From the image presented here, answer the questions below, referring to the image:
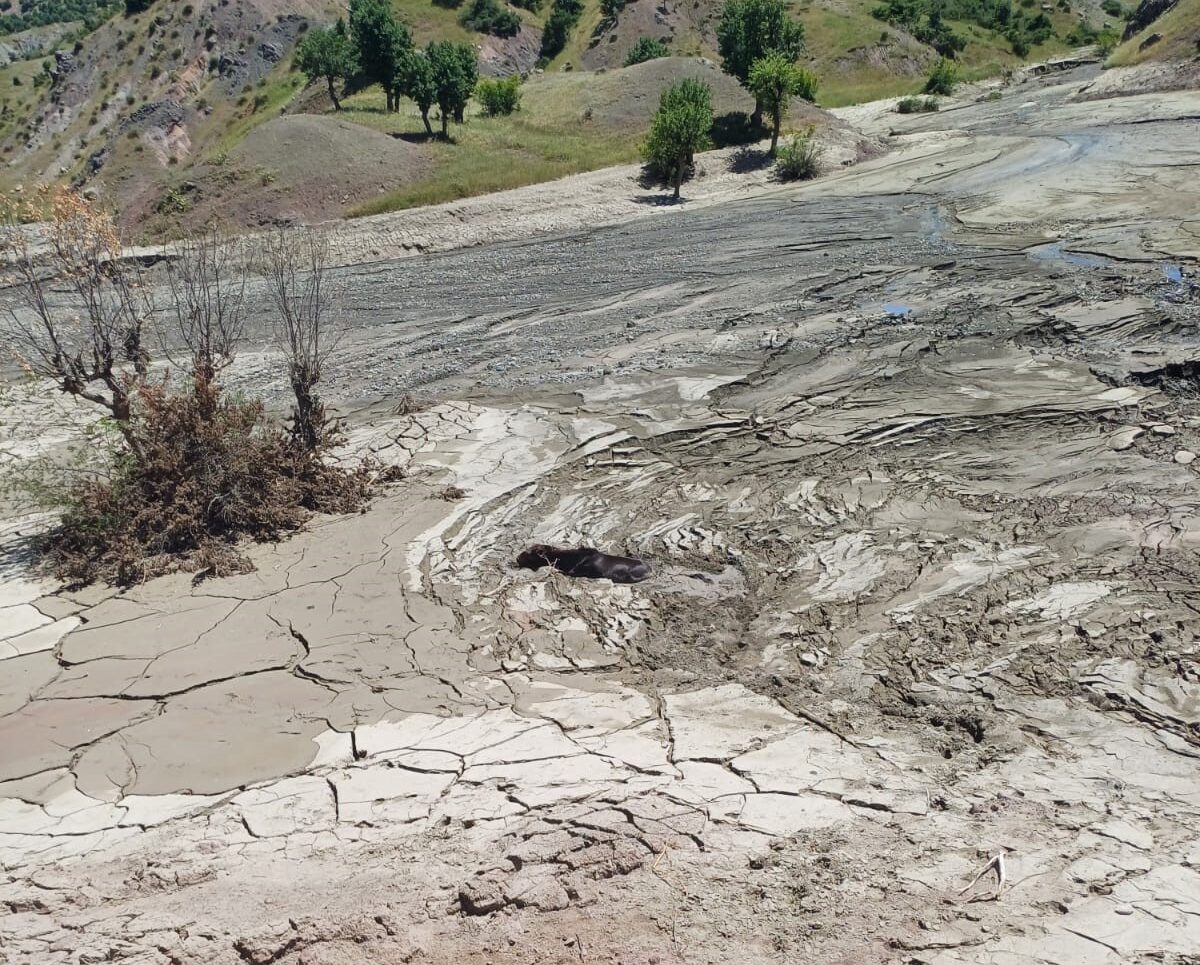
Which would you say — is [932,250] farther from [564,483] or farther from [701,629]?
[701,629]

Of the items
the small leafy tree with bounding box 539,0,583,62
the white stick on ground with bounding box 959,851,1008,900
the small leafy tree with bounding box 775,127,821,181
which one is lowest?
the white stick on ground with bounding box 959,851,1008,900

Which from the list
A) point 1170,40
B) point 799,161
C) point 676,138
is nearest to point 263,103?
point 676,138

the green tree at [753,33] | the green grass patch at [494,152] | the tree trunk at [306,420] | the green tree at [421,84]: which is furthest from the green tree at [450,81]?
the tree trunk at [306,420]

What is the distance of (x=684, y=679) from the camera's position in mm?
6641

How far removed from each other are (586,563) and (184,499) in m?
4.00

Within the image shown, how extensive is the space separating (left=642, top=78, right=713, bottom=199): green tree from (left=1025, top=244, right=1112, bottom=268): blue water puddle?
11.7m

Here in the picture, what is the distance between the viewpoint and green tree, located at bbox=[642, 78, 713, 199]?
25.5m

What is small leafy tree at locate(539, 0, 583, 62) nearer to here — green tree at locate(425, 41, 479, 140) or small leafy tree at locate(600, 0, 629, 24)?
small leafy tree at locate(600, 0, 629, 24)

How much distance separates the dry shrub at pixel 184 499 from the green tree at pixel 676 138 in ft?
63.1

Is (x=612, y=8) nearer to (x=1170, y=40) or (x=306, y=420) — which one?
(x=1170, y=40)

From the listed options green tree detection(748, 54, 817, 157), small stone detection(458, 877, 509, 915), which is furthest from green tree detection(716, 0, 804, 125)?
small stone detection(458, 877, 509, 915)

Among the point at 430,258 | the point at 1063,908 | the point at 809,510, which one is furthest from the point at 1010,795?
the point at 430,258

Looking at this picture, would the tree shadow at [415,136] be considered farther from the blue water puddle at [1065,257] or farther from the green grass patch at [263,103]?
the green grass patch at [263,103]

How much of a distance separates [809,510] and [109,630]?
252 inches
